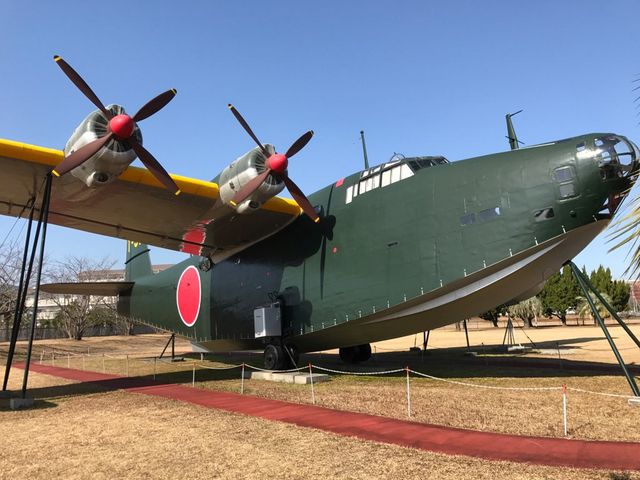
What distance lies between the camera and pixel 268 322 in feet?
51.5

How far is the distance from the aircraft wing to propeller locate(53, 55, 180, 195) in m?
0.94

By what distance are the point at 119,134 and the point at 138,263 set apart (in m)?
15.0

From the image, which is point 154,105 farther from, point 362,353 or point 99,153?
point 362,353

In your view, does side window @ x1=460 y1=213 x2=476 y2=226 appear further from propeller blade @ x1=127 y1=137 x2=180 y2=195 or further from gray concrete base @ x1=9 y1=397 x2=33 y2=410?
gray concrete base @ x1=9 y1=397 x2=33 y2=410

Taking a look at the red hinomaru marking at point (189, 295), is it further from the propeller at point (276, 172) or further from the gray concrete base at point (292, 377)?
the propeller at point (276, 172)

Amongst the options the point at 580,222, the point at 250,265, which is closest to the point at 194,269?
the point at 250,265

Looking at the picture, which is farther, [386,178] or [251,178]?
[386,178]

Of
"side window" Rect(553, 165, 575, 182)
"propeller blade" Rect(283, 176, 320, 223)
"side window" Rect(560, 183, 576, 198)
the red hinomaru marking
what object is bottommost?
the red hinomaru marking

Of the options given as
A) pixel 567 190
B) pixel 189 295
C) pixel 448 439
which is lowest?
pixel 448 439

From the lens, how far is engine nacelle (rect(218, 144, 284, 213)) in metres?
13.8

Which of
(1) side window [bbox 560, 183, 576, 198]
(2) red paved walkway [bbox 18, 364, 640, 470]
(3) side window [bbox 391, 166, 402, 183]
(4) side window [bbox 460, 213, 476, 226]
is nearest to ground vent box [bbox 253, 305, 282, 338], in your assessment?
(2) red paved walkway [bbox 18, 364, 640, 470]

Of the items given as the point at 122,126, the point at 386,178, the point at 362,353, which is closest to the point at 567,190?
the point at 386,178

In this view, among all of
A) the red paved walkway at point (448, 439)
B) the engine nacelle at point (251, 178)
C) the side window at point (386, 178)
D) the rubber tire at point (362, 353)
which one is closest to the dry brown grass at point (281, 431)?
the red paved walkway at point (448, 439)

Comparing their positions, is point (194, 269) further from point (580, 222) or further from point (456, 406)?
point (580, 222)
